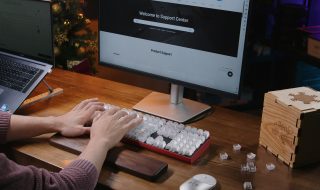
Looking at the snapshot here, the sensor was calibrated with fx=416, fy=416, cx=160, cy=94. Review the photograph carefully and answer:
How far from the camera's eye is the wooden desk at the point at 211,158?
1.06 m

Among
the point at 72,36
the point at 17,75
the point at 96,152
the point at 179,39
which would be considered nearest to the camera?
the point at 96,152

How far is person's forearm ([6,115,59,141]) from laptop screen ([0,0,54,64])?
0.33 metres

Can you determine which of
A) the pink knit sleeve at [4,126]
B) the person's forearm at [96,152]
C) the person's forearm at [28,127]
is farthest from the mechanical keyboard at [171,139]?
the pink knit sleeve at [4,126]

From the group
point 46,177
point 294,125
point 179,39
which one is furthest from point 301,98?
point 46,177

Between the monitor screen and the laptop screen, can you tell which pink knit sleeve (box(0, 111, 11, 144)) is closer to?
the laptop screen

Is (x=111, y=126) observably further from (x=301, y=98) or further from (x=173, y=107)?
(x=301, y=98)

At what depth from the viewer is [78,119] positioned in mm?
1265

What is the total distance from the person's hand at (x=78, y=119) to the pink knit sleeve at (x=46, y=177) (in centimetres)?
20

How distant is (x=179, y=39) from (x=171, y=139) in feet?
1.17

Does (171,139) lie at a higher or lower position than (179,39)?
lower

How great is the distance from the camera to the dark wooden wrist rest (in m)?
1.06

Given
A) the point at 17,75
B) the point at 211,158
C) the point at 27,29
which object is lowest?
the point at 211,158

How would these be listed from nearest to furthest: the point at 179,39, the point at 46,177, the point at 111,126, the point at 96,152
A: the point at 46,177, the point at 96,152, the point at 111,126, the point at 179,39

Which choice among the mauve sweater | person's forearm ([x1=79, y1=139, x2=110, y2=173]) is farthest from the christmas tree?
the mauve sweater
